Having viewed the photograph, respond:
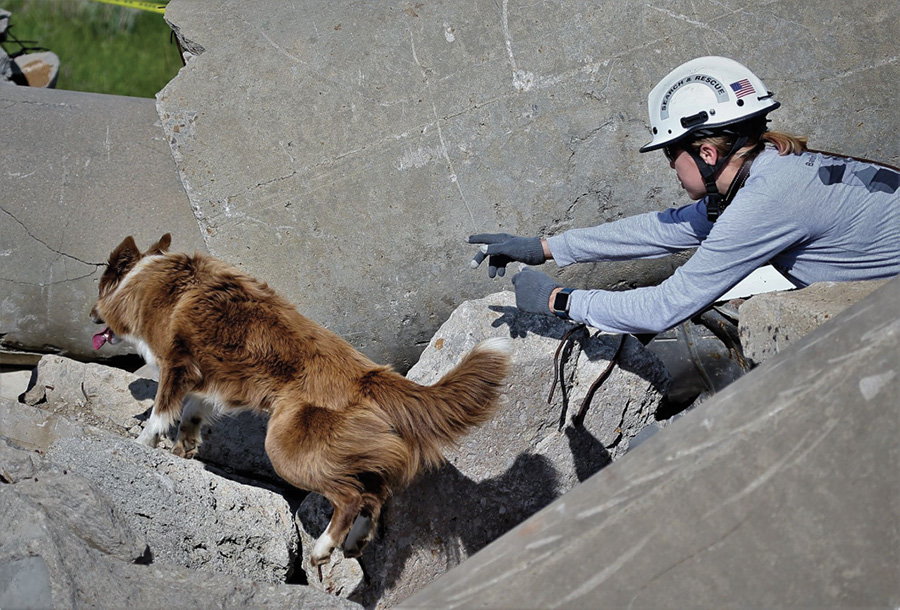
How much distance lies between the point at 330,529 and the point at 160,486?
790 mm

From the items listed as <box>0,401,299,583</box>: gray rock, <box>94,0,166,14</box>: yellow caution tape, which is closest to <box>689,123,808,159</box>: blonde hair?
<box>0,401,299,583</box>: gray rock

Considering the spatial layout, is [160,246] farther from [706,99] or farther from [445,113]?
[706,99]

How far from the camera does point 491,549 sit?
8.41 ft

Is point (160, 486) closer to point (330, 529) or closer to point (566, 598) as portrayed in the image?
point (330, 529)

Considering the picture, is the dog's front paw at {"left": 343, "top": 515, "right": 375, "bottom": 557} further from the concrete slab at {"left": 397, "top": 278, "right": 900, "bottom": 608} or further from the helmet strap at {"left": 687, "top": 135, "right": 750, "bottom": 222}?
the helmet strap at {"left": 687, "top": 135, "right": 750, "bottom": 222}

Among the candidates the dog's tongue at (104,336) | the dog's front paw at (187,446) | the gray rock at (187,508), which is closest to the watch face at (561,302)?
the gray rock at (187,508)

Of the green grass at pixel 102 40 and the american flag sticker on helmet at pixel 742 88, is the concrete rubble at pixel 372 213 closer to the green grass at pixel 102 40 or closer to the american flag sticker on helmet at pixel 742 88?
the american flag sticker on helmet at pixel 742 88

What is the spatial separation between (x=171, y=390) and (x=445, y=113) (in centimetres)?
194

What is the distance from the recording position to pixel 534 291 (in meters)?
3.72

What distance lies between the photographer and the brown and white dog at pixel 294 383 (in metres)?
3.69

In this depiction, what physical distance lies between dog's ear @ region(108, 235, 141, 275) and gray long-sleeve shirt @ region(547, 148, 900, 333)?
238 centimetres

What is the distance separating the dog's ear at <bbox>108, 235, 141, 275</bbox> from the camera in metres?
4.60

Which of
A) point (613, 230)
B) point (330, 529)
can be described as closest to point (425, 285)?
point (613, 230)

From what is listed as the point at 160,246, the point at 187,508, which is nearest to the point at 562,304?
the point at 187,508
